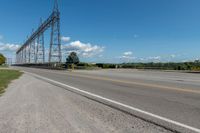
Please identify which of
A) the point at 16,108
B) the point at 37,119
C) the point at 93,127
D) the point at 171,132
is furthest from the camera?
the point at 16,108

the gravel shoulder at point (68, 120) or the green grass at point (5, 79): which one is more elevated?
the gravel shoulder at point (68, 120)

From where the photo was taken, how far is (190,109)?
6637 mm

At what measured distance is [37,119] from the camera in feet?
18.7

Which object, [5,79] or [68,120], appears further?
[5,79]

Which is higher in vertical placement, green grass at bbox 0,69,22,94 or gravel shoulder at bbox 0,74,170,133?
gravel shoulder at bbox 0,74,170,133

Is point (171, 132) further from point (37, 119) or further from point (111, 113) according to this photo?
point (37, 119)

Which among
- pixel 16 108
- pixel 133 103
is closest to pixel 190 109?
pixel 133 103

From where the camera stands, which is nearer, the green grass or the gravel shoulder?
the gravel shoulder

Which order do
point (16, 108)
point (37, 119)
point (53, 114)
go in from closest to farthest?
point (37, 119), point (53, 114), point (16, 108)

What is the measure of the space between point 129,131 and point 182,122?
4.90ft

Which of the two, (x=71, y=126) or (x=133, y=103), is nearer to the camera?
(x=71, y=126)

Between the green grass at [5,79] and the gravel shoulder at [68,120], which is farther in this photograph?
the green grass at [5,79]

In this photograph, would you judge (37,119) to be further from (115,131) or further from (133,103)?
(133,103)

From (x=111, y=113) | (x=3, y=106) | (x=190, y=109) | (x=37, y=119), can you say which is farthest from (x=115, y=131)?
(x=3, y=106)
